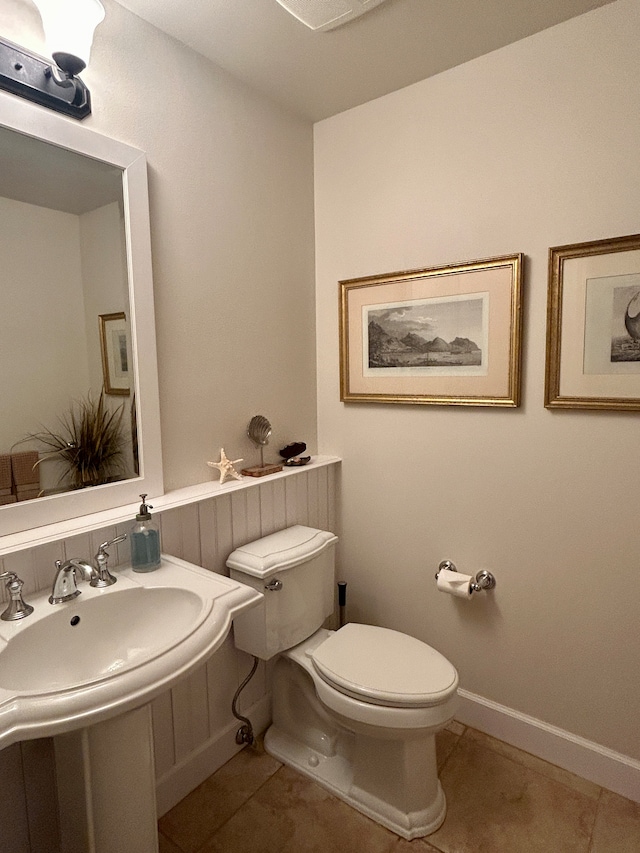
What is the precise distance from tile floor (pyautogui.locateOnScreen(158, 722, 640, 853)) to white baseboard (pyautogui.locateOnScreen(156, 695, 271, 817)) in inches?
1.2

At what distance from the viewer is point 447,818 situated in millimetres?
1539

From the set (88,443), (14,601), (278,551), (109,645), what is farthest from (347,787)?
(88,443)

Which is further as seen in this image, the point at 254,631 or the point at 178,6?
the point at 254,631

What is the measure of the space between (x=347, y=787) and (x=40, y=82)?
2.24 m

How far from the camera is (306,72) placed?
1.73 meters

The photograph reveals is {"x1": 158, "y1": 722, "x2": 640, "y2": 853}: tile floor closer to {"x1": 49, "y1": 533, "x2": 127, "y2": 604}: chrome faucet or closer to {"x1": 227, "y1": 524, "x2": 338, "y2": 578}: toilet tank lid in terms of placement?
{"x1": 227, "y1": 524, "x2": 338, "y2": 578}: toilet tank lid

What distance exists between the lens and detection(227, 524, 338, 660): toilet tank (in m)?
1.63

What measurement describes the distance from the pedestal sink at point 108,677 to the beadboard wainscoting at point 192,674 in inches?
4.4

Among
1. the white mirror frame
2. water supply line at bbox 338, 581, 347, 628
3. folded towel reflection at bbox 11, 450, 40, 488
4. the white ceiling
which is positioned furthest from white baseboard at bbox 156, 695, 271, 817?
the white ceiling

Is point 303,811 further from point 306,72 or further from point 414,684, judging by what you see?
point 306,72

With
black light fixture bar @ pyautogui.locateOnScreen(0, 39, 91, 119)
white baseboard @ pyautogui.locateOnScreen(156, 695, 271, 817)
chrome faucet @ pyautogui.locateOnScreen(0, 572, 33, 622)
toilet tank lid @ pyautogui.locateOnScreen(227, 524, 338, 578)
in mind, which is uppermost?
black light fixture bar @ pyautogui.locateOnScreen(0, 39, 91, 119)

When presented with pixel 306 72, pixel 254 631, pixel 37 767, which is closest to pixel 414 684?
pixel 254 631

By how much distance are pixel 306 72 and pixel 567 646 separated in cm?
220

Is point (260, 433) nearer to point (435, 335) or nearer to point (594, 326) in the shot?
point (435, 335)
